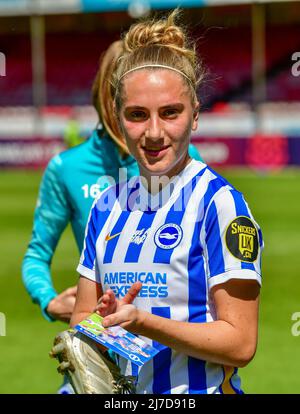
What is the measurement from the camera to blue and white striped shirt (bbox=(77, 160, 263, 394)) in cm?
249

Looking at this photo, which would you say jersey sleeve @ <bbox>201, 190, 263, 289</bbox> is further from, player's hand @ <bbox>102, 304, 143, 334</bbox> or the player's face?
player's hand @ <bbox>102, 304, 143, 334</bbox>

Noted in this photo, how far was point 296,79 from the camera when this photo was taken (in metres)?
40.8

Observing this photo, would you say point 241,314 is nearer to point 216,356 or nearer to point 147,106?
point 216,356

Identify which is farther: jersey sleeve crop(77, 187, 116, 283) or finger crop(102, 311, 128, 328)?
jersey sleeve crop(77, 187, 116, 283)

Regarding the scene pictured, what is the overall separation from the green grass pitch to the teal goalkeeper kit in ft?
7.58

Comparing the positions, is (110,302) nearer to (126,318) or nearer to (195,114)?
(126,318)

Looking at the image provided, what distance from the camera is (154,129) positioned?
2504mm

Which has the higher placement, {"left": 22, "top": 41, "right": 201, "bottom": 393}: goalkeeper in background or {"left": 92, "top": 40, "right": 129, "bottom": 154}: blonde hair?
{"left": 92, "top": 40, "right": 129, "bottom": 154}: blonde hair

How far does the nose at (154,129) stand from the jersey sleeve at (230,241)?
0.85 feet

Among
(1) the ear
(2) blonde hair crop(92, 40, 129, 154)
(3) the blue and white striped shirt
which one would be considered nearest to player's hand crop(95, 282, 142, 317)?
(3) the blue and white striped shirt

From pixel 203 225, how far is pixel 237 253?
0.14 metres

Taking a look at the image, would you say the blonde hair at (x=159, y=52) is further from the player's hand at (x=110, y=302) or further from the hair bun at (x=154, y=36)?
the player's hand at (x=110, y=302)
